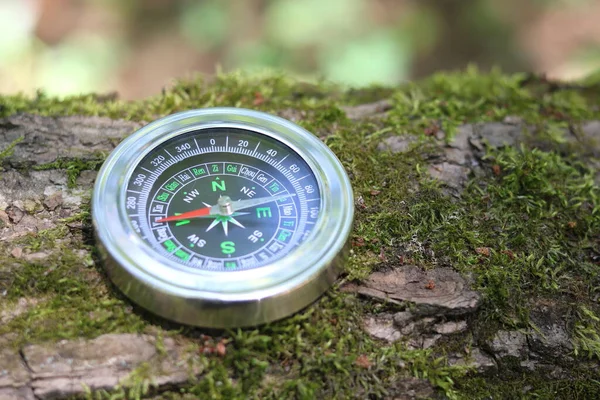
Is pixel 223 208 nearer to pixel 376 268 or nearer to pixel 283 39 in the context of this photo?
pixel 376 268

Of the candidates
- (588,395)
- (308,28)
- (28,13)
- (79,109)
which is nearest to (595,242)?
(588,395)

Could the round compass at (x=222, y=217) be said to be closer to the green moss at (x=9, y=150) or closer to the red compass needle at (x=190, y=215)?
the red compass needle at (x=190, y=215)

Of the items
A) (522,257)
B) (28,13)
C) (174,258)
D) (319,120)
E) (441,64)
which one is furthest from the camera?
(441,64)

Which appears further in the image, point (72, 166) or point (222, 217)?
point (72, 166)

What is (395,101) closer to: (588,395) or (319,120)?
(319,120)

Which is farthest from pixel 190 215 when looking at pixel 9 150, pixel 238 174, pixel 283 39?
pixel 283 39

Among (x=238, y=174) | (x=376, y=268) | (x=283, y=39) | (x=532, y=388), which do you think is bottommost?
(x=532, y=388)

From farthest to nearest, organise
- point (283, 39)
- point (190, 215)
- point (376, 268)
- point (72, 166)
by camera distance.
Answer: point (283, 39)
point (72, 166)
point (376, 268)
point (190, 215)

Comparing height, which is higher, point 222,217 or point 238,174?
point 238,174

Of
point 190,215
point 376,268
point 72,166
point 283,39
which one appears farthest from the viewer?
point 283,39
